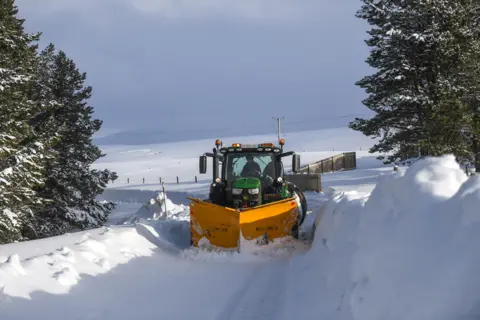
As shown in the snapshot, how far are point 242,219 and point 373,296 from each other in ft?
15.5

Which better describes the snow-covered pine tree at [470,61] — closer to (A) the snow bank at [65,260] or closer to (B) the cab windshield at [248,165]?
(B) the cab windshield at [248,165]

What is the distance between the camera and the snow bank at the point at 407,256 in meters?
3.39

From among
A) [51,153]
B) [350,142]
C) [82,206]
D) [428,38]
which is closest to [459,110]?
[428,38]

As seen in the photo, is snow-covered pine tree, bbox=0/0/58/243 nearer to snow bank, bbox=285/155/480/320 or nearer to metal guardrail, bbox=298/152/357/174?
snow bank, bbox=285/155/480/320

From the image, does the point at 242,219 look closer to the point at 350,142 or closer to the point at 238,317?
the point at 238,317

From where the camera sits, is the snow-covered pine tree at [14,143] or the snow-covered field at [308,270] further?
the snow-covered pine tree at [14,143]

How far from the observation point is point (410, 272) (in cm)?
384

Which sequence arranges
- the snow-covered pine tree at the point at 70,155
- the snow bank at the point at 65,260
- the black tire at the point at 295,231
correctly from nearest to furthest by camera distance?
the snow bank at the point at 65,260 < the black tire at the point at 295,231 < the snow-covered pine tree at the point at 70,155

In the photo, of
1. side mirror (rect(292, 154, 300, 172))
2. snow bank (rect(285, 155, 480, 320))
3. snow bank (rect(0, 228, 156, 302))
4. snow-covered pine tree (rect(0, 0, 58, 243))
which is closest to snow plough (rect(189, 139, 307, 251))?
side mirror (rect(292, 154, 300, 172))

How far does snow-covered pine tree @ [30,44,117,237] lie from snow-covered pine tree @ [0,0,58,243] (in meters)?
4.11

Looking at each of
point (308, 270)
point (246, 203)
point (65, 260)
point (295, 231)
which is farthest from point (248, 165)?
point (65, 260)

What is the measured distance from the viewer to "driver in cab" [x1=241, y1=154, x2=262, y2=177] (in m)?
10.9

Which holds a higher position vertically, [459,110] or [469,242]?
[459,110]

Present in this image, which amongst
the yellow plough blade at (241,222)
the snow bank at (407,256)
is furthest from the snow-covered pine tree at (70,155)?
the snow bank at (407,256)
